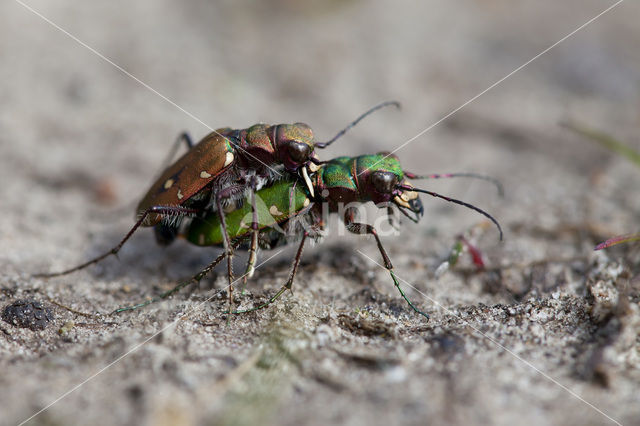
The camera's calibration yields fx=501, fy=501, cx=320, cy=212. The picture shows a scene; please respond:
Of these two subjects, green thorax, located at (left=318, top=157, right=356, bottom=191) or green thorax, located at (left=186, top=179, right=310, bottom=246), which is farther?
green thorax, located at (left=318, top=157, right=356, bottom=191)

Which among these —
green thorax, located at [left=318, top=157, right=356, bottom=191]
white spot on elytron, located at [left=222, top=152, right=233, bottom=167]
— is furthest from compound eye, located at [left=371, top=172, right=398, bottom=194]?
white spot on elytron, located at [left=222, top=152, right=233, bottom=167]

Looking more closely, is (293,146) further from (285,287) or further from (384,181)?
(285,287)

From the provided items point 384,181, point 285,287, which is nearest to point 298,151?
point 384,181

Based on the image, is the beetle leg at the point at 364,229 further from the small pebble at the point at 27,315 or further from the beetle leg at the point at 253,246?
the small pebble at the point at 27,315

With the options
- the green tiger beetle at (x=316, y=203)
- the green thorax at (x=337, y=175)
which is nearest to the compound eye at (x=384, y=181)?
the green tiger beetle at (x=316, y=203)

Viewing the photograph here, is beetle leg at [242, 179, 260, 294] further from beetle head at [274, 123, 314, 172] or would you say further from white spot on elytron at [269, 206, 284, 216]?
beetle head at [274, 123, 314, 172]
